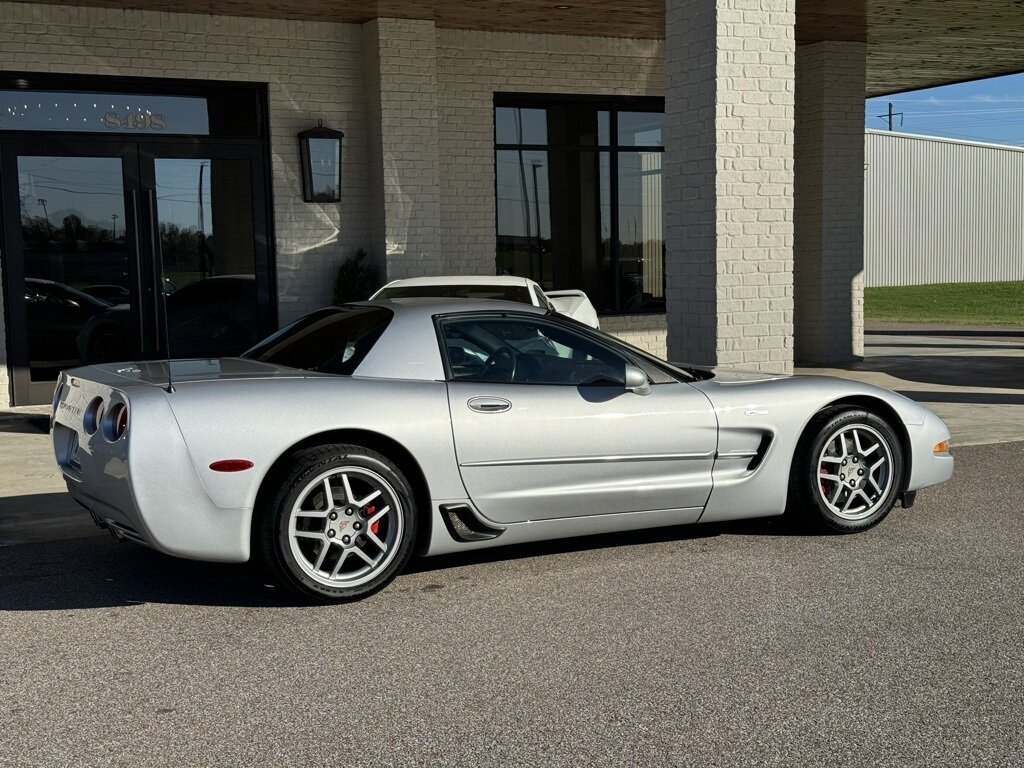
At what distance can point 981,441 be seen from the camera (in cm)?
956

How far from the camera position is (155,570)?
19.6ft

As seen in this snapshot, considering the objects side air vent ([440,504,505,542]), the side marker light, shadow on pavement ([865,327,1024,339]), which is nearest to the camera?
the side marker light

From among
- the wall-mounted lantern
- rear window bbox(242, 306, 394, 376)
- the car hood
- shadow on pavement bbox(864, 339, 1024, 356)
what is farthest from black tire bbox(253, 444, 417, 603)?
shadow on pavement bbox(864, 339, 1024, 356)

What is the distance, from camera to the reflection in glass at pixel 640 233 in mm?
16000

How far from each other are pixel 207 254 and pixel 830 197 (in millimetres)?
8275

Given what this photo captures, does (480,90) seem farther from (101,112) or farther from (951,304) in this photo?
(951,304)

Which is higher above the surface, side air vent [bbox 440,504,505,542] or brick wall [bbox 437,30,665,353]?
brick wall [bbox 437,30,665,353]

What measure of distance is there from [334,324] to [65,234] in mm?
7487

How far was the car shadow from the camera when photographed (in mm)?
5438

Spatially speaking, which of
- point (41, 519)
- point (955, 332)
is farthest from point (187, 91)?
point (955, 332)

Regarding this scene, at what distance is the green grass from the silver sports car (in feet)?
67.3

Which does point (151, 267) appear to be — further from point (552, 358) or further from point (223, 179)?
point (552, 358)

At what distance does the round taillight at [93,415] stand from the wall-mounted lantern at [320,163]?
848 centimetres

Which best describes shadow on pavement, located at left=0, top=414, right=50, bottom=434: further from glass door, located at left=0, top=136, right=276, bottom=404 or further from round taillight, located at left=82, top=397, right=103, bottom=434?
round taillight, located at left=82, top=397, right=103, bottom=434
